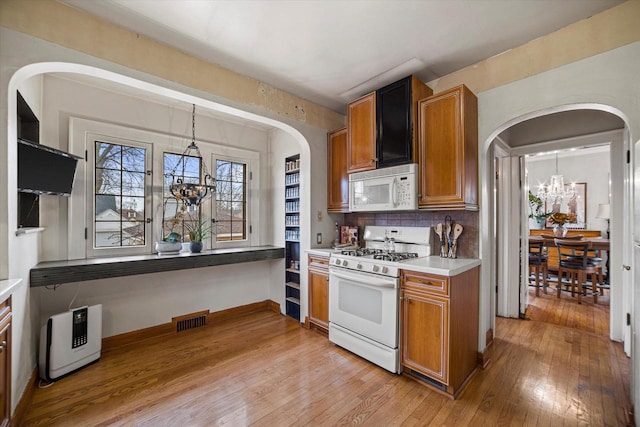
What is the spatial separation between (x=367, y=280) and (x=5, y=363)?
2379mm

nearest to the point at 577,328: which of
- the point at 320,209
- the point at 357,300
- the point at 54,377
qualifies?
the point at 357,300

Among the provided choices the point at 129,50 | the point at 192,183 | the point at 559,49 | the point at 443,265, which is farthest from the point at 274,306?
the point at 559,49

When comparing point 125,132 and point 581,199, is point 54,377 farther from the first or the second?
point 581,199

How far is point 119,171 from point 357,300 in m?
2.85

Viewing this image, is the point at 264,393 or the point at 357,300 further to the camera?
the point at 357,300

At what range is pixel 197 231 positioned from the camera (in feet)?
11.2

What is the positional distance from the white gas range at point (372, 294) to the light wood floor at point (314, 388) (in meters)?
0.16

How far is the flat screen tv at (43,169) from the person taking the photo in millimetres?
1864

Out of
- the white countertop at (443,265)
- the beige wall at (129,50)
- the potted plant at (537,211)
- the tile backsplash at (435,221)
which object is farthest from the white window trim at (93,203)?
the potted plant at (537,211)

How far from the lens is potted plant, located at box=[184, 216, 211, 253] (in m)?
3.25

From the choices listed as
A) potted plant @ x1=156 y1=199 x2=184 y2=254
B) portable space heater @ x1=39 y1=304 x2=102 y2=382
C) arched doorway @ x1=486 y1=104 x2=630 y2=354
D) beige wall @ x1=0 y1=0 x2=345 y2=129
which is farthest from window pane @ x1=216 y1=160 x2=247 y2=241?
arched doorway @ x1=486 y1=104 x2=630 y2=354

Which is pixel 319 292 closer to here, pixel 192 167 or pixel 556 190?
pixel 192 167

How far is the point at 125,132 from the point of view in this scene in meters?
2.98

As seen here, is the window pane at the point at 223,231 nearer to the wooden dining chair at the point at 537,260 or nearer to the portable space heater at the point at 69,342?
the portable space heater at the point at 69,342
